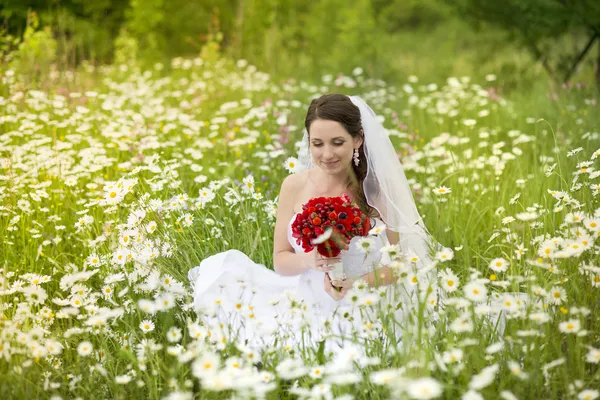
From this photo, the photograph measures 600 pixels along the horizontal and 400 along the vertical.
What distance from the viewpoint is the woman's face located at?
10.1 feet

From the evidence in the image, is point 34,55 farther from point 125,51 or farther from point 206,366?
point 206,366

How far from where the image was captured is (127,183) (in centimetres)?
322

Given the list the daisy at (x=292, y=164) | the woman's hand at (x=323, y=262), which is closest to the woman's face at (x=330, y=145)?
the woman's hand at (x=323, y=262)

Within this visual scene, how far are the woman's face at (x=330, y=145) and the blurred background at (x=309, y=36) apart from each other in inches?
173

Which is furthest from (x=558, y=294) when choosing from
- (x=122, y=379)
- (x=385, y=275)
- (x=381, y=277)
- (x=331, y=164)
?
(x=122, y=379)

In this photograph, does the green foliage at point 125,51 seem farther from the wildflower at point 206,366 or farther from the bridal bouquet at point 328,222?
the wildflower at point 206,366

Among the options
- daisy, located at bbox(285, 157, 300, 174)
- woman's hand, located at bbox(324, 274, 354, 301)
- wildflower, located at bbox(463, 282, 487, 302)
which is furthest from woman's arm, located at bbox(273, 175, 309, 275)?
wildflower, located at bbox(463, 282, 487, 302)

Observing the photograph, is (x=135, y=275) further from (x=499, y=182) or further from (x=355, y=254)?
(x=499, y=182)

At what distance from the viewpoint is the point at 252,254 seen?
3592mm

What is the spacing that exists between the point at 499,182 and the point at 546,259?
79.9 inches

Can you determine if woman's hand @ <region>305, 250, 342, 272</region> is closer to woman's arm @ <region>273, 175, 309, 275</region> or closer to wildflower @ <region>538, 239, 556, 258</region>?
woman's arm @ <region>273, 175, 309, 275</region>

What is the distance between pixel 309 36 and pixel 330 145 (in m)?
9.41

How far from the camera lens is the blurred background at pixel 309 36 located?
7.24 metres

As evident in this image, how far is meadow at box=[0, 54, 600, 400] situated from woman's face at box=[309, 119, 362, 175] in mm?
488
